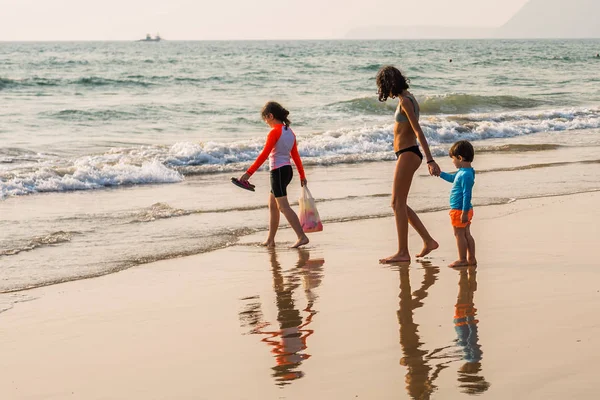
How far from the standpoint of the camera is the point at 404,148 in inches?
272

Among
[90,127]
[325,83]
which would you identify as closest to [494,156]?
[90,127]

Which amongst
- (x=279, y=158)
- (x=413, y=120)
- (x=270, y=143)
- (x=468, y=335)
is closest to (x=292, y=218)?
(x=279, y=158)

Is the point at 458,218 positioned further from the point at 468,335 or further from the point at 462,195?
the point at 468,335

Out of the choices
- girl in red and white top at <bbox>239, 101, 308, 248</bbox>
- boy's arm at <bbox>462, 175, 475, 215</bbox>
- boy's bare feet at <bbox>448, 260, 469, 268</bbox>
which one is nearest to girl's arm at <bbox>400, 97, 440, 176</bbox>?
boy's arm at <bbox>462, 175, 475, 215</bbox>

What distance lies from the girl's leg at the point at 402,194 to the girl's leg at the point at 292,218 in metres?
1.22

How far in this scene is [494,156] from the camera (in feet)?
52.4

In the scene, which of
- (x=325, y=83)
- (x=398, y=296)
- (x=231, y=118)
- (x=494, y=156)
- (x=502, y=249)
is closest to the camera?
(x=398, y=296)

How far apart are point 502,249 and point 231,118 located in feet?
58.6

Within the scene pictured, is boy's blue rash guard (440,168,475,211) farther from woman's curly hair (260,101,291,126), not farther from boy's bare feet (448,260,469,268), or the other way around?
woman's curly hair (260,101,291,126)

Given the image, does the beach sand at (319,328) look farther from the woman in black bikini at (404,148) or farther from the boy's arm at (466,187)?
the boy's arm at (466,187)

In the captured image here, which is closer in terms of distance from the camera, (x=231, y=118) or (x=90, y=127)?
(x=90, y=127)

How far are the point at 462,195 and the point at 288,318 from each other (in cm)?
201

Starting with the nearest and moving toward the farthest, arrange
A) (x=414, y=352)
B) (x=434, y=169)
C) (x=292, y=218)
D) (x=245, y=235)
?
1. (x=414, y=352)
2. (x=434, y=169)
3. (x=292, y=218)
4. (x=245, y=235)

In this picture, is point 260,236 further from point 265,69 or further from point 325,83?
point 265,69
